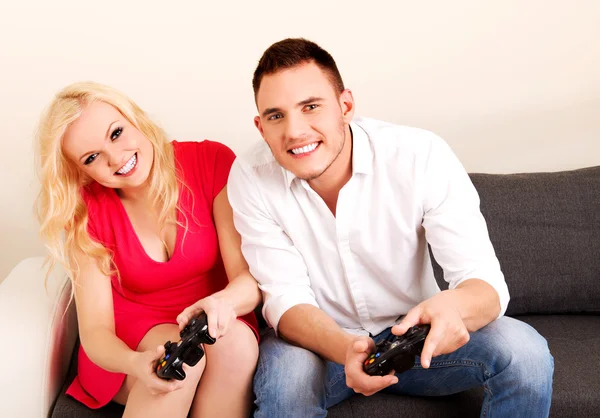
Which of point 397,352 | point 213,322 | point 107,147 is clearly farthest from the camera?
point 107,147

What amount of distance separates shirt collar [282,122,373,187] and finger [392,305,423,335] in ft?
1.32

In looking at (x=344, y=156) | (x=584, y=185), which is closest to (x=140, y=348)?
(x=344, y=156)

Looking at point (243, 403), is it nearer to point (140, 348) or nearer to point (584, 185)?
point (140, 348)

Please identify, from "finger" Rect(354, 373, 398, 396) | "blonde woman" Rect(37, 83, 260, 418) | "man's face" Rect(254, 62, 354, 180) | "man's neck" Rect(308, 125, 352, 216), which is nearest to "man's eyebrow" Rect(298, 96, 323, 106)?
"man's face" Rect(254, 62, 354, 180)

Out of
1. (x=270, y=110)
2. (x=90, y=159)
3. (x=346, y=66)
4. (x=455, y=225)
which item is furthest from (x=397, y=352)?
(x=346, y=66)

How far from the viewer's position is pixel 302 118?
1645 millimetres

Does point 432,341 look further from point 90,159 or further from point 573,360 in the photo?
point 90,159

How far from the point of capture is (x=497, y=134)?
2.46 meters

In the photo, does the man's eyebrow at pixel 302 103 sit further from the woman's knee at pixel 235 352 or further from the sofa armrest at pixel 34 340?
the sofa armrest at pixel 34 340

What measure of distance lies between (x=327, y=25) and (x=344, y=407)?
1.24 m

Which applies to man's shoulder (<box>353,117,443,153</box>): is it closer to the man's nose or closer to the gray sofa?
the man's nose

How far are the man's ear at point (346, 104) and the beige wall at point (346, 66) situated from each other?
0.70 meters

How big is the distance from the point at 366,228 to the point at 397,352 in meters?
0.42

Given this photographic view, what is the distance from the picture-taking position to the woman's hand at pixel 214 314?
153 cm
